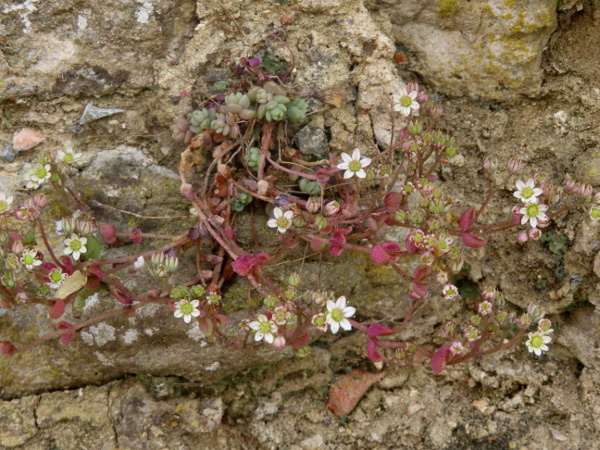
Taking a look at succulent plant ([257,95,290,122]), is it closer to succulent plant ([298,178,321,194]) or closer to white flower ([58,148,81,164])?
succulent plant ([298,178,321,194])

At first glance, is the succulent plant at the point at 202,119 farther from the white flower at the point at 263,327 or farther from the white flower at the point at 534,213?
the white flower at the point at 534,213

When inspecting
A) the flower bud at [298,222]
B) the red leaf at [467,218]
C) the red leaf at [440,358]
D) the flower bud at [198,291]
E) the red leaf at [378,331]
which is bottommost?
the red leaf at [440,358]

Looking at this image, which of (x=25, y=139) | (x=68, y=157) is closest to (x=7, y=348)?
(x=68, y=157)

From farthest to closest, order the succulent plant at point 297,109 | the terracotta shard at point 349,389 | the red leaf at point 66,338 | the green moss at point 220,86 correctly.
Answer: the terracotta shard at point 349,389 < the green moss at point 220,86 < the succulent plant at point 297,109 < the red leaf at point 66,338

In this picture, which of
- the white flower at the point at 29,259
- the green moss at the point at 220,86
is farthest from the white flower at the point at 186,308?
the green moss at the point at 220,86

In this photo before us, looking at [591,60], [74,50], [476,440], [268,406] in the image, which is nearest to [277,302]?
[268,406]

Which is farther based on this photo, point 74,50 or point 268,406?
point 268,406

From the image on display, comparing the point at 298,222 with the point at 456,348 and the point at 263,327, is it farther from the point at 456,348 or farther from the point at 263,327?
the point at 456,348

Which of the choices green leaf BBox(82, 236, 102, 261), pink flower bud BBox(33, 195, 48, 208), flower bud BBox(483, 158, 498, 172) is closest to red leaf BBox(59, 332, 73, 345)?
green leaf BBox(82, 236, 102, 261)

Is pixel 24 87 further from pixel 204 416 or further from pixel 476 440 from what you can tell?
pixel 476 440
